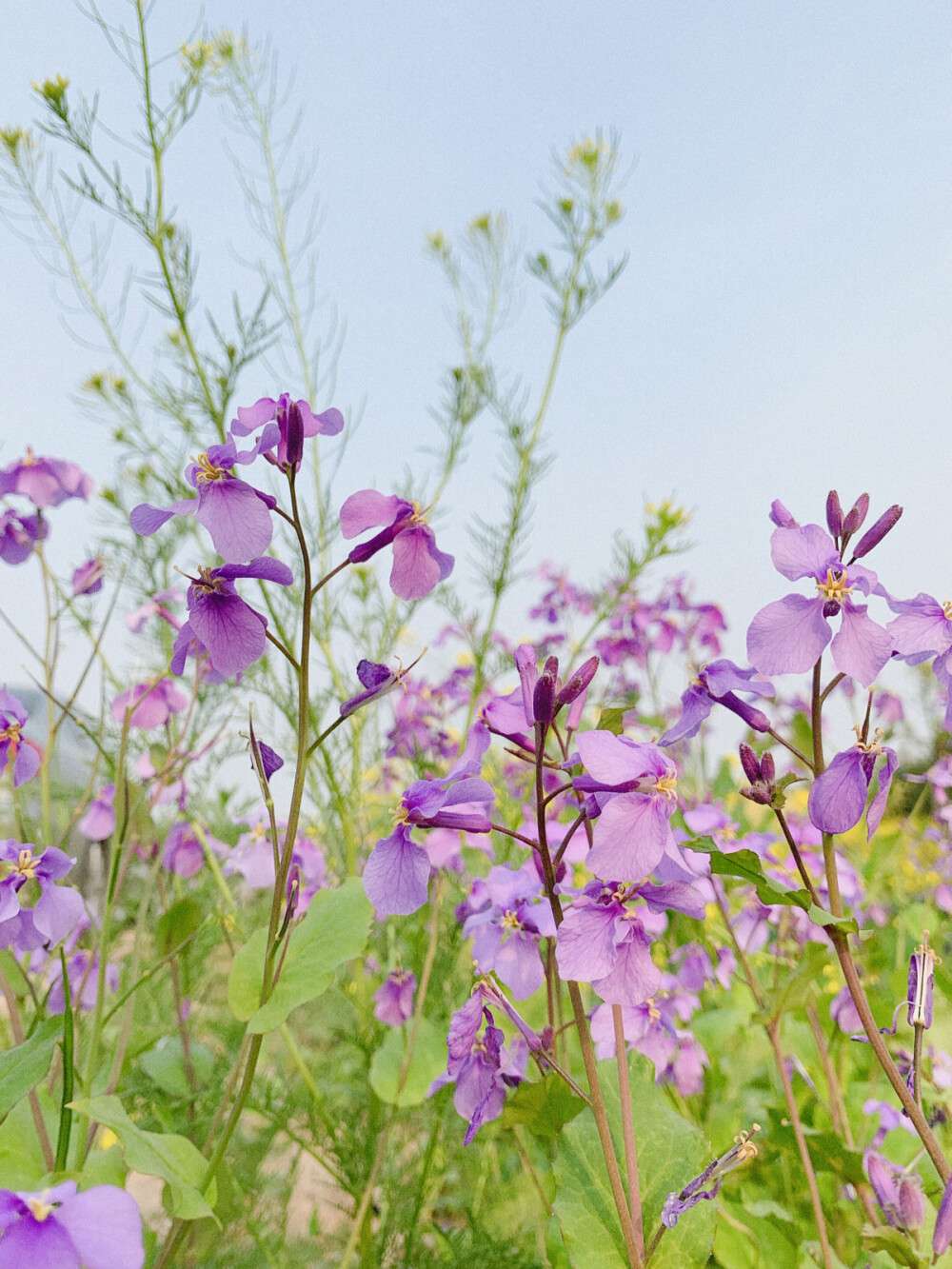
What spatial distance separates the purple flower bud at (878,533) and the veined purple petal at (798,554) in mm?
30

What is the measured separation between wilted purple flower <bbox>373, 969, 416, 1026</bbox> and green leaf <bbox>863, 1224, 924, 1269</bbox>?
972mm

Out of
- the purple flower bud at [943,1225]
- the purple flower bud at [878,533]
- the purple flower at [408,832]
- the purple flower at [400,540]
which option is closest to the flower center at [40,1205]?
the purple flower at [408,832]

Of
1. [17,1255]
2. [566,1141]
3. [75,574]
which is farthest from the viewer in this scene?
[75,574]

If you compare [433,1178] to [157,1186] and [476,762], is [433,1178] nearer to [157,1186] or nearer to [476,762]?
[157,1186]

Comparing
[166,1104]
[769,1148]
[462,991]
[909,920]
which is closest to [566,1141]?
[769,1148]

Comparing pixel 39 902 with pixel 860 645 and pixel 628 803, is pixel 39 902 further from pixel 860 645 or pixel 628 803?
pixel 860 645

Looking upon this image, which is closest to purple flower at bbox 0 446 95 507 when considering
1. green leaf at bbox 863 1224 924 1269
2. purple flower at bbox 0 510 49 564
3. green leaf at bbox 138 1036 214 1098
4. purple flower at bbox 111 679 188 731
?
purple flower at bbox 0 510 49 564

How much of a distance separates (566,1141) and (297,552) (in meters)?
1.63

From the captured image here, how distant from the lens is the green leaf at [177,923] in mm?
1061

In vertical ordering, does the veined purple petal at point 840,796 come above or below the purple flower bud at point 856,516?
below

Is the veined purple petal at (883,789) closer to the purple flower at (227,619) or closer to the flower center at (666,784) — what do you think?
the flower center at (666,784)

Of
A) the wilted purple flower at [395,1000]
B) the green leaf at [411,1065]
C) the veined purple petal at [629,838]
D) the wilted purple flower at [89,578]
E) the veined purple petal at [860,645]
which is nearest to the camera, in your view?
the veined purple petal at [629,838]

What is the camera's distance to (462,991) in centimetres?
177

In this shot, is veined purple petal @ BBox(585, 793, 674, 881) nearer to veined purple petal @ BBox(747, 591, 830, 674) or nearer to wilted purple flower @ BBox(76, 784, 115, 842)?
veined purple petal @ BBox(747, 591, 830, 674)
